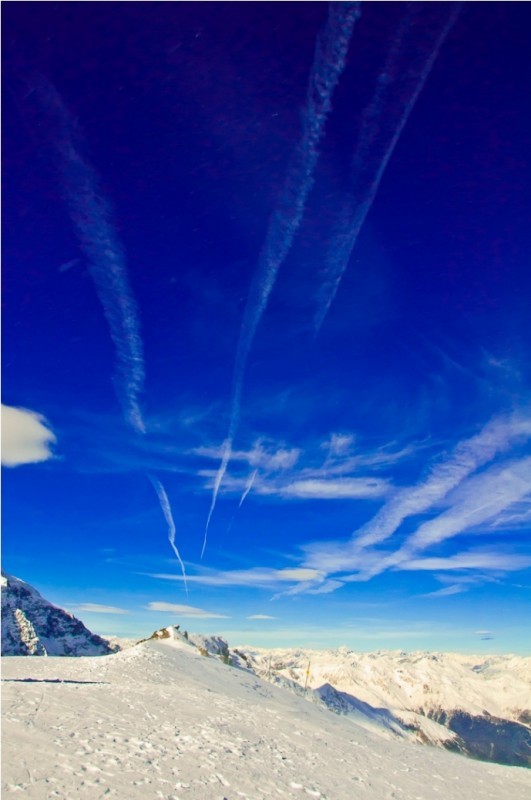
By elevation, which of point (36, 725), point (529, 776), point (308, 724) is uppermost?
point (36, 725)

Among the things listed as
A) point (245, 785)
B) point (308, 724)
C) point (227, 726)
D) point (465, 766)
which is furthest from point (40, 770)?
point (465, 766)

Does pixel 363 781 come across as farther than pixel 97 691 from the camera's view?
No

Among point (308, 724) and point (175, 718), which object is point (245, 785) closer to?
point (175, 718)

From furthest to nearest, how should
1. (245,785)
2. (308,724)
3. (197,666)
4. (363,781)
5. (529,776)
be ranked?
1. (197,666)
2. (529,776)
3. (308,724)
4. (363,781)
5. (245,785)

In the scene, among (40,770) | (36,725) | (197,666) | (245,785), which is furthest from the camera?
(197,666)

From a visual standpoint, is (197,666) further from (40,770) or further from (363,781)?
(40,770)

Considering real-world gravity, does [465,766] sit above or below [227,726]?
below
